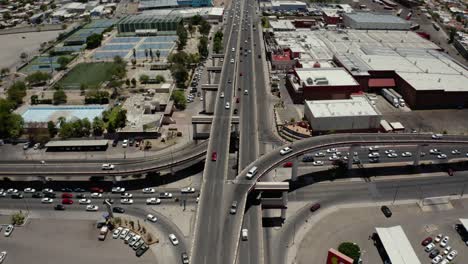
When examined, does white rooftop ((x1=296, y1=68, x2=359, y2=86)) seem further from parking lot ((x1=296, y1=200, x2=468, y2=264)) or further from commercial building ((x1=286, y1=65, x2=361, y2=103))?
parking lot ((x1=296, y1=200, x2=468, y2=264))

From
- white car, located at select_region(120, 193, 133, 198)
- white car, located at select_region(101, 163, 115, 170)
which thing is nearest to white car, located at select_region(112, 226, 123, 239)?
white car, located at select_region(120, 193, 133, 198)

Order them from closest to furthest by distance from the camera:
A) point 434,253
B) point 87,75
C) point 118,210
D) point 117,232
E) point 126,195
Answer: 1. point 434,253
2. point 117,232
3. point 118,210
4. point 126,195
5. point 87,75

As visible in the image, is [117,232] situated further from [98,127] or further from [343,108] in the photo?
[343,108]

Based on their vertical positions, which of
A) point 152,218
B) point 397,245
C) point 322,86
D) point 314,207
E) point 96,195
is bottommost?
point 397,245

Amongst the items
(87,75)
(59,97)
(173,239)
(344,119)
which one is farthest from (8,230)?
(87,75)

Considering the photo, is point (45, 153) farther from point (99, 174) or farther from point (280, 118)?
point (280, 118)

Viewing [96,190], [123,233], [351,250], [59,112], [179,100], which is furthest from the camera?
[179,100]

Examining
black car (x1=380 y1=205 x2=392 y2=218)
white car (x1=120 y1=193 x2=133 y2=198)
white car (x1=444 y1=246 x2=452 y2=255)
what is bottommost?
white car (x1=444 y1=246 x2=452 y2=255)

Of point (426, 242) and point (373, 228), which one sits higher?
point (373, 228)

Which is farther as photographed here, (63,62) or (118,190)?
(63,62)
